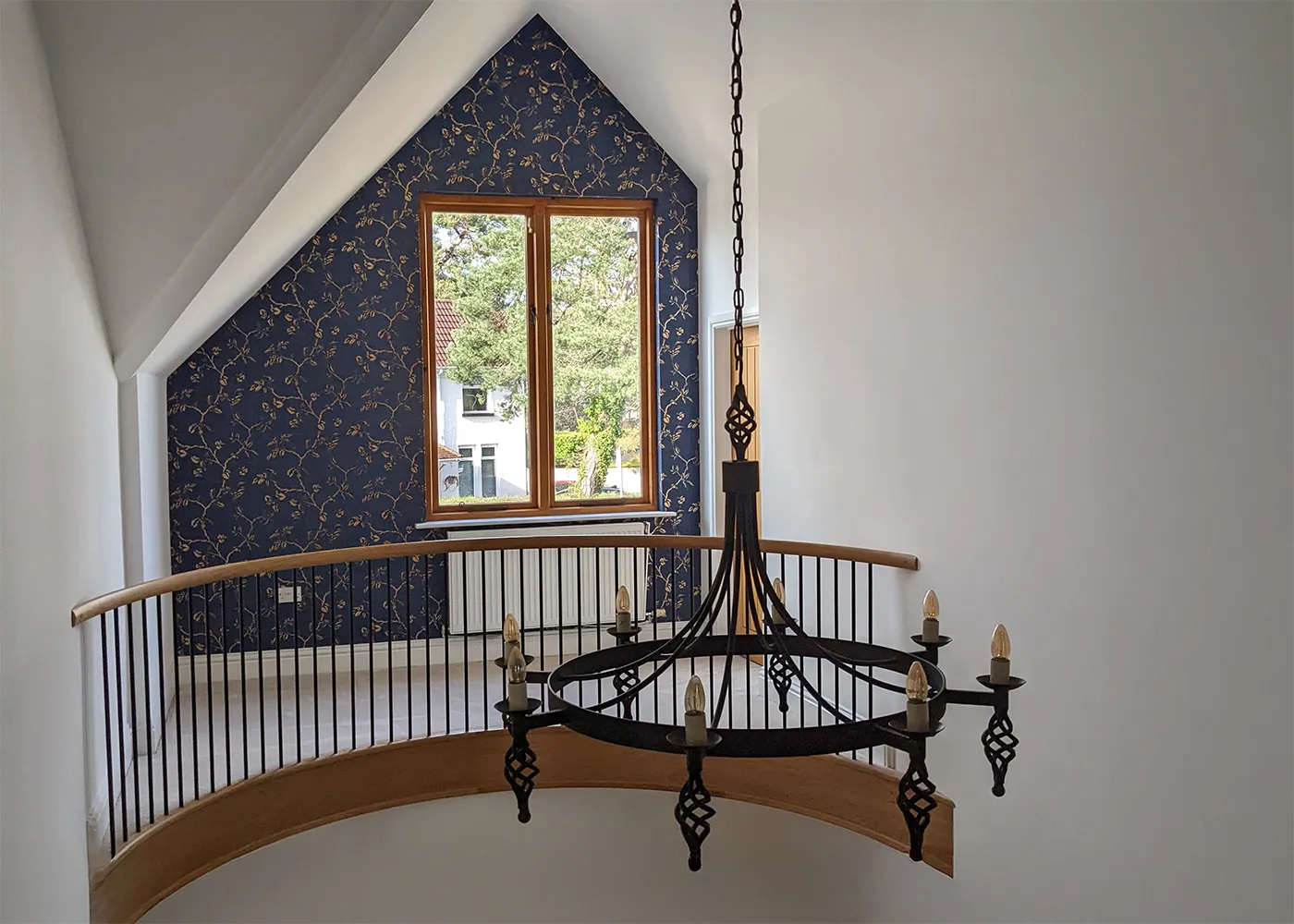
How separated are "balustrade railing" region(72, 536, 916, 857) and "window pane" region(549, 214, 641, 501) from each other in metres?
0.52

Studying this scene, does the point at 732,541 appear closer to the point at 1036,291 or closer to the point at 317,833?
the point at 1036,291

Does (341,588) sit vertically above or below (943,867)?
above

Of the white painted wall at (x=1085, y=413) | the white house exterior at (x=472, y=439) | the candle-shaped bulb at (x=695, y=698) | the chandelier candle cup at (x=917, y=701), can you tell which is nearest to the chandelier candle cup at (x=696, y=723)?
the candle-shaped bulb at (x=695, y=698)

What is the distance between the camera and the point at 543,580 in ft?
21.1

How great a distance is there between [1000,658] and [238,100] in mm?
2929

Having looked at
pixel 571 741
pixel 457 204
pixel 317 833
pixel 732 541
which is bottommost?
pixel 317 833

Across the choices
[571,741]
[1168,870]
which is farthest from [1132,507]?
[571,741]

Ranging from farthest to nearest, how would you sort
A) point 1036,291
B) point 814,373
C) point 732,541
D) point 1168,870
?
point 814,373, point 1036,291, point 1168,870, point 732,541

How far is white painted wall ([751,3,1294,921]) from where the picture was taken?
278 centimetres

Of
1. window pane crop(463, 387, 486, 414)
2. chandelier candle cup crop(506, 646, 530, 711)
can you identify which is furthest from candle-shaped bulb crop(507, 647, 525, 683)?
window pane crop(463, 387, 486, 414)

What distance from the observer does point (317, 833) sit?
15.3 feet

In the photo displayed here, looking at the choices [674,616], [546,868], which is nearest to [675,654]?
[674,616]

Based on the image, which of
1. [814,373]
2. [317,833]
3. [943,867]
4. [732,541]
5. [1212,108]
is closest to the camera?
[732,541]

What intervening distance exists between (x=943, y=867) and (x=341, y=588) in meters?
3.63
